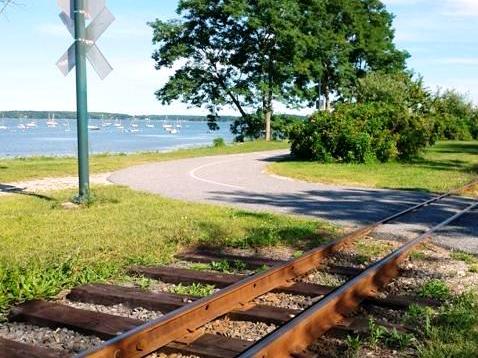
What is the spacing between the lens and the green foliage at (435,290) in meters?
6.07

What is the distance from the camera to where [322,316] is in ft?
16.3

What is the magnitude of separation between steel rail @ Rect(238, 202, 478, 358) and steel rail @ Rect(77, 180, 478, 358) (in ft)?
2.48

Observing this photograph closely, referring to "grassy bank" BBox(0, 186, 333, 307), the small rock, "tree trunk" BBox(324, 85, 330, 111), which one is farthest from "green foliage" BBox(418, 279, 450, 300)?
"tree trunk" BBox(324, 85, 330, 111)

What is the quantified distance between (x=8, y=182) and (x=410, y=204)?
1129 cm

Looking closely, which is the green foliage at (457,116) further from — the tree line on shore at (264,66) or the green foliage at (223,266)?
the green foliage at (223,266)

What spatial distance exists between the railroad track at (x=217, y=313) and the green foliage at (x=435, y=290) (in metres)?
0.27

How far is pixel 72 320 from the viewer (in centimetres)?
499

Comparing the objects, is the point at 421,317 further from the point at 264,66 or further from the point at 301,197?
the point at 264,66

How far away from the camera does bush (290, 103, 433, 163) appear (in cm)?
2559

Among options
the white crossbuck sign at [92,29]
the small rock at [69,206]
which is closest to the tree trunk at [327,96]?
the white crossbuck sign at [92,29]

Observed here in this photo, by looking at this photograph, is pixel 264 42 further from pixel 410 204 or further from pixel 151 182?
pixel 410 204

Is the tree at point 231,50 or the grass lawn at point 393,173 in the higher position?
the tree at point 231,50

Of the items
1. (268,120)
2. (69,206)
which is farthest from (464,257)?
(268,120)

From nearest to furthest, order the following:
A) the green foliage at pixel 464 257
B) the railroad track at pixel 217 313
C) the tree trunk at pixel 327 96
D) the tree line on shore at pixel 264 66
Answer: the railroad track at pixel 217 313 < the green foliage at pixel 464 257 < the tree line on shore at pixel 264 66 < the tree trunk at pixel 327 96
